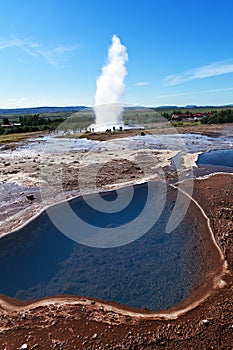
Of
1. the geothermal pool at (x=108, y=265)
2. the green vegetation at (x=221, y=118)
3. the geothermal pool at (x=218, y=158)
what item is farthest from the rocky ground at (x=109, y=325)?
the green vegetation at (x=221, y=118)

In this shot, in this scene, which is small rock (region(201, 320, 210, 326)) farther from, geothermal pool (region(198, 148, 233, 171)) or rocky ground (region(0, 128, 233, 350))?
geothermal pool (region(198, 148, 233, 171))

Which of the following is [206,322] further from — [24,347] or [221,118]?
[221,118]

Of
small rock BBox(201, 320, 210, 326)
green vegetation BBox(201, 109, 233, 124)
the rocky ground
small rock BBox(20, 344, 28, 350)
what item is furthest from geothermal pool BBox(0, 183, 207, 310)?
green vegetation BBox(201, 109, 233, 124)

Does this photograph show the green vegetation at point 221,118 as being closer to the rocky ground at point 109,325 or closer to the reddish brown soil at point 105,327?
the rocky ground at point 109,325

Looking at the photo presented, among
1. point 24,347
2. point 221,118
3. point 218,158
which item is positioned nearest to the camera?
point 24,347

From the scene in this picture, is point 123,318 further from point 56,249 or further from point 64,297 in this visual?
point 56,249

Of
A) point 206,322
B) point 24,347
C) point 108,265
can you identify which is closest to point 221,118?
point 108,265

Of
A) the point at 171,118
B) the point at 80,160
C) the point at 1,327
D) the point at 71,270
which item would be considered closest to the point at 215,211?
the point at 71,270
